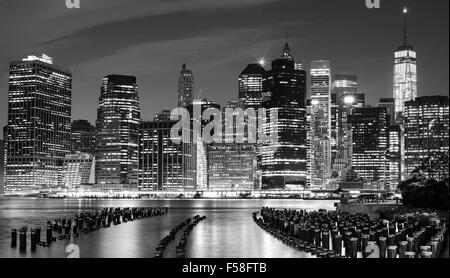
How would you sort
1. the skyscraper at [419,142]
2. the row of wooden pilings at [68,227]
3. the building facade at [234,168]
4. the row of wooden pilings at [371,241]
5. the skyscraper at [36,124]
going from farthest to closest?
1. the building facade at [234,168]
2. the skyscraper at [36,124]
3. the skyscraper at [419,142]
4. the row of wooden pilings at [68,227]
5. the row of wooden pilings at [371,241]

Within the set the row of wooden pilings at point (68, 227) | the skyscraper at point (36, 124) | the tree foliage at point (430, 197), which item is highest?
the skyscraper at point (36, 124)

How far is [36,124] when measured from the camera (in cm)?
10856

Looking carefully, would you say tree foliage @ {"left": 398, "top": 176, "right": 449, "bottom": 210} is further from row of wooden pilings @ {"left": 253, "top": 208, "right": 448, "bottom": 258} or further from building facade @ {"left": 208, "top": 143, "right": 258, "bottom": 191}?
building facade @ {"left": 208, "top": 143, "right": 258, "bottom": 191}

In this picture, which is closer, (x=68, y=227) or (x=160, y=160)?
(x=68, y=227)

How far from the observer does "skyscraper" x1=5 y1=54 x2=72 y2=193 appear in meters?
76.0

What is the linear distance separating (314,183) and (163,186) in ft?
117

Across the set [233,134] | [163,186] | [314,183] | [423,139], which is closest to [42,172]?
[163,186]

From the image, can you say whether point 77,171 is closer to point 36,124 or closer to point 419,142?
point 36,124

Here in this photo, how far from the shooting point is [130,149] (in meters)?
163

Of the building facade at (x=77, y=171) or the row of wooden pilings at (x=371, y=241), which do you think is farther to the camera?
the building facade at (x=77, y=171)

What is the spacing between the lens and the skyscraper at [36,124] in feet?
249

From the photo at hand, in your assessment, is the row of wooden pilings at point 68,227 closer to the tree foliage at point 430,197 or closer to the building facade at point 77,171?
the tree foliage at point 430,197

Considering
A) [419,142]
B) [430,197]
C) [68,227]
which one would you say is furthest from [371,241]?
[419,142]

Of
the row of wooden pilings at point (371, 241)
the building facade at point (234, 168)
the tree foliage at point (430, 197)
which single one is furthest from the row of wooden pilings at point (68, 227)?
the building facade at point (234, 168)
